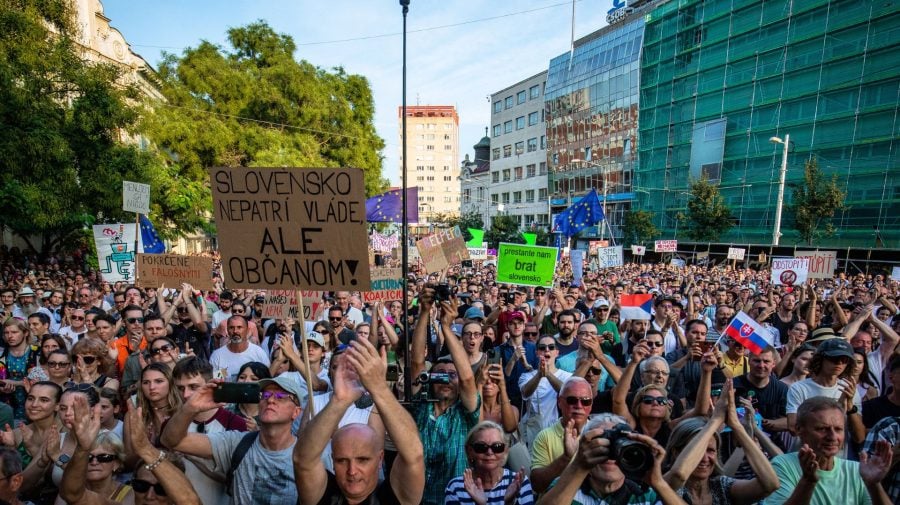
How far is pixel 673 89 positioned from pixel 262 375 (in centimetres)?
4192

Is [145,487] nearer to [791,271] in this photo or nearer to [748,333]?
[748,333]

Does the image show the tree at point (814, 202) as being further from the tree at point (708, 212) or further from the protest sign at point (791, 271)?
the protest sign at point (791, 271)

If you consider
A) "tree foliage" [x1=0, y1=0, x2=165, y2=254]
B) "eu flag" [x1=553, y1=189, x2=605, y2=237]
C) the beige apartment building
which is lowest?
"eu flag" [x1=553, y1=189, x2=605, y2=237]

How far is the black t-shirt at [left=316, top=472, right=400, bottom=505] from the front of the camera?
7.22 feet

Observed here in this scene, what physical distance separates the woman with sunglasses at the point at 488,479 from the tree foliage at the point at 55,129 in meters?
13.8

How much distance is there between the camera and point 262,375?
3787 mm

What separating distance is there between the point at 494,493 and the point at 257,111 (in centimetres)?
2640

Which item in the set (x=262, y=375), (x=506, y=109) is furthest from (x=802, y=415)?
(x=506, y=109)

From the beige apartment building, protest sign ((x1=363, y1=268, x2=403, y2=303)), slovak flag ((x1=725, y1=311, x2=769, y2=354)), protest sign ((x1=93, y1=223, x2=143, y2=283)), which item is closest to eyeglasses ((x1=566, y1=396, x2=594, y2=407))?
slovak flag ((x1=725, y1=311, x2=769, y2=354))

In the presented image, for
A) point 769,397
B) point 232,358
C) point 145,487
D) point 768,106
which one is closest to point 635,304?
point 769,397

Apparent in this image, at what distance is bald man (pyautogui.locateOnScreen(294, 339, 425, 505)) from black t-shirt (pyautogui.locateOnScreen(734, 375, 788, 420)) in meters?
3.11

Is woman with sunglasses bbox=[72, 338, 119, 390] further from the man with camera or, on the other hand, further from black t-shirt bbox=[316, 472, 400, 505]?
the man with camera

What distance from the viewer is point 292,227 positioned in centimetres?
303

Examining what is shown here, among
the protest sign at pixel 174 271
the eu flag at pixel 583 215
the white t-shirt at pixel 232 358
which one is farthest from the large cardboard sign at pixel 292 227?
the eu flag at pixel 583 215
